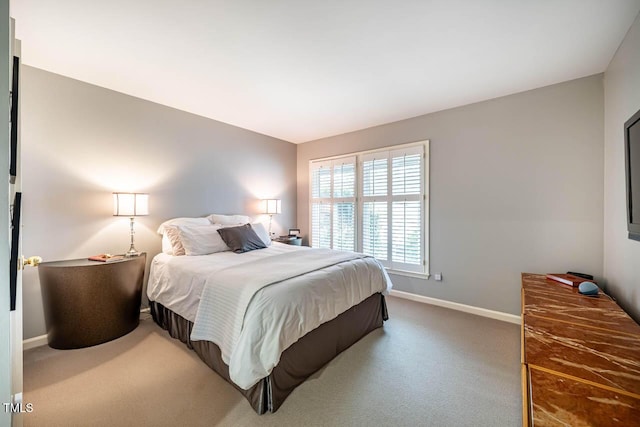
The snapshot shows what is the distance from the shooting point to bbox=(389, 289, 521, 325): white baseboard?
2963 millimetres

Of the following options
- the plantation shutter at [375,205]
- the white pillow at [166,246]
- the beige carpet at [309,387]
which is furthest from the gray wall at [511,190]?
the white pillow at [166,246]

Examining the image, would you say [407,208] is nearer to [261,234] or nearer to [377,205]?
[377,205]

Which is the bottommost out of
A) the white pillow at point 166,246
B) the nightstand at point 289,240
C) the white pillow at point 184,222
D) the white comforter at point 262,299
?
the white comforter at point 262,299

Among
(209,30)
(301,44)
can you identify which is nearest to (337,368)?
(301,44)

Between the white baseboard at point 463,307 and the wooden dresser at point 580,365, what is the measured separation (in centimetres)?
130

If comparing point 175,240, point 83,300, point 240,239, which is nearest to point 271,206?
point 240,239

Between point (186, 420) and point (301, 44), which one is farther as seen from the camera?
point (301, 44)

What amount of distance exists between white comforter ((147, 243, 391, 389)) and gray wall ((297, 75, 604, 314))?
124 cm

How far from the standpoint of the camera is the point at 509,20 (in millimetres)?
1808

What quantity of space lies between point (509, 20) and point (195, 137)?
360 cm

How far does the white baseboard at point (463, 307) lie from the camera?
9.72 feet

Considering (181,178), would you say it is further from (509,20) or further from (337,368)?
(509,20)

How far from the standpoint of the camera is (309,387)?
1.87 meters

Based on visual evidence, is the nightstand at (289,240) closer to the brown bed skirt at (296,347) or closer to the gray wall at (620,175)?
the brown bed skirt at (296,347)
